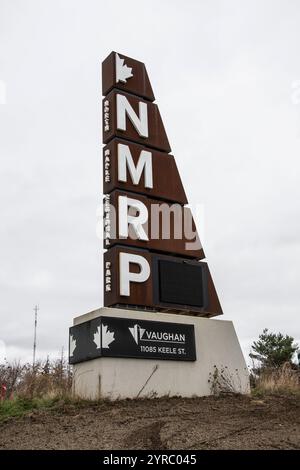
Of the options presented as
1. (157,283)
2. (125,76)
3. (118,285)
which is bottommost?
(118,285)

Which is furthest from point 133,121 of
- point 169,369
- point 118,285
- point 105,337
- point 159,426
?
point 159,426

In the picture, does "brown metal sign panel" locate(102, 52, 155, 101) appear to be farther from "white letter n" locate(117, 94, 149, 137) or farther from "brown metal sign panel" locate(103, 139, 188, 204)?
"brown metal sign panel" locate(103, 139, 188, 204)

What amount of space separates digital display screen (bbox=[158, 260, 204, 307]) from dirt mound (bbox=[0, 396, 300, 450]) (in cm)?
348

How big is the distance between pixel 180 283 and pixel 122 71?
7.79 m

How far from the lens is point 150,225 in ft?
54.6

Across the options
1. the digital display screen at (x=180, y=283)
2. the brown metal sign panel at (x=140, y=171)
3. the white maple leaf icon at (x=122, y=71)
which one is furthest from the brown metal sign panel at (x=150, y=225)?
the white maple leaf icon at (x=122, y=71)

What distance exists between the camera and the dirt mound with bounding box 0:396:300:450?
338 inches

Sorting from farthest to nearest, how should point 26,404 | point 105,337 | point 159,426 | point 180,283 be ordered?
point 180,283 → point 105,337 → point 26,404 → point 159,426

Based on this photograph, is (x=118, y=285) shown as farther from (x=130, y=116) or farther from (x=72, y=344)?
(x=130, y=116)

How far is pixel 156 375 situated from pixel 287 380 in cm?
475

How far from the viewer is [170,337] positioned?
15195mm

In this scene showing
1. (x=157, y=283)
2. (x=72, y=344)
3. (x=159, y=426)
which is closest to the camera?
(x=159, y=426)

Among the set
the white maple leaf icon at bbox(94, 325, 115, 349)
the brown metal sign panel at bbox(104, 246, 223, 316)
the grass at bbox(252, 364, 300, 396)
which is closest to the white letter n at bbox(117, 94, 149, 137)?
the brown metal sign panel at bbox(104, 246, 223, 316)

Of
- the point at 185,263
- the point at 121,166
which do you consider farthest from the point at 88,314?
the point at 121,166
